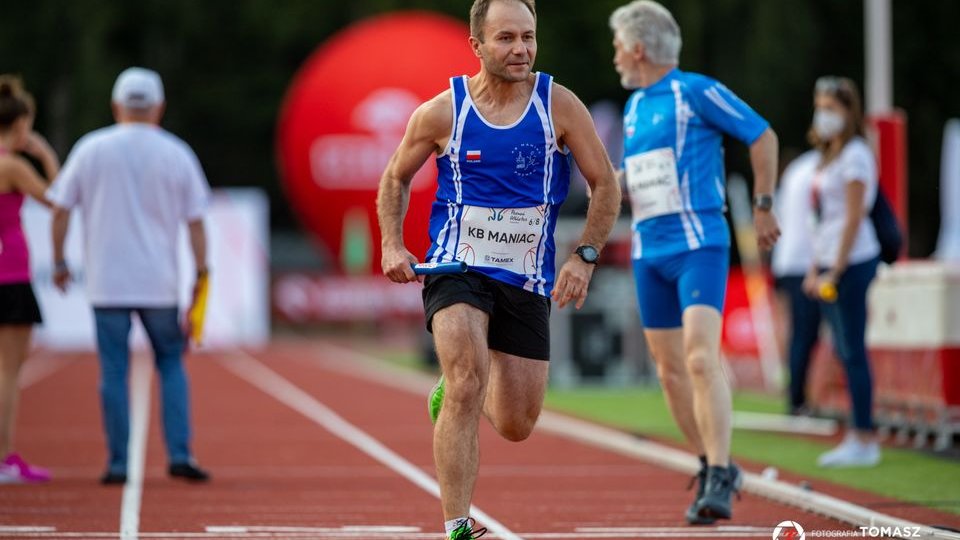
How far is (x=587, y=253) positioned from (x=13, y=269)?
473 centimetres

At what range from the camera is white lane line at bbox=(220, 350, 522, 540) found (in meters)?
9.24

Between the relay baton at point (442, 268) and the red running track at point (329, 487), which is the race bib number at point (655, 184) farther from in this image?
the relay baton at point (442, 268)

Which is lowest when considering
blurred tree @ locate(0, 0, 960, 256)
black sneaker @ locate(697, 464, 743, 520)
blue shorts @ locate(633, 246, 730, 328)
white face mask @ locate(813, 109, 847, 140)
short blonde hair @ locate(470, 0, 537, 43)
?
black sneaker @ locate(697, 464, 743, 520)

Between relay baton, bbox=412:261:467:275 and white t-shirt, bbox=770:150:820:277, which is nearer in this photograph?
relay baton, bbox=412:261:467:275

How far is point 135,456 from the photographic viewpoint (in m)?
12.4

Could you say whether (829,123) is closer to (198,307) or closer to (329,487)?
(329,487)

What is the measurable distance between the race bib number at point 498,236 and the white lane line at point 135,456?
2075 millimetres

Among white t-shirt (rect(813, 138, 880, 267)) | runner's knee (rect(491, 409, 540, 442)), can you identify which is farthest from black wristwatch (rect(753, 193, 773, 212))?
white t-shirt (rect(813, 138, 880, 267))

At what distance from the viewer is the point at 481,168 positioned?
721 cm

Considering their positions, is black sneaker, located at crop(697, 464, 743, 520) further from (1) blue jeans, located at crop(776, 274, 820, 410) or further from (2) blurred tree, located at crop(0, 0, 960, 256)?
(2) blurred tree, located at crop(0, 0, 960, 256)

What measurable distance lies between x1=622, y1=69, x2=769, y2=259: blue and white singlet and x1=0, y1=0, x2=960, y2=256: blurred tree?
29.5 m


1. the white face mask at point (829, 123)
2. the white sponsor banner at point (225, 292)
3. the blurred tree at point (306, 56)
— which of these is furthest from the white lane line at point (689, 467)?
the blurred tree at point (306, 56)

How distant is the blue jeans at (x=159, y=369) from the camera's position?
10.8m

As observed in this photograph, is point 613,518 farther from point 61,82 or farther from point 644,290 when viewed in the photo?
point 61,82
